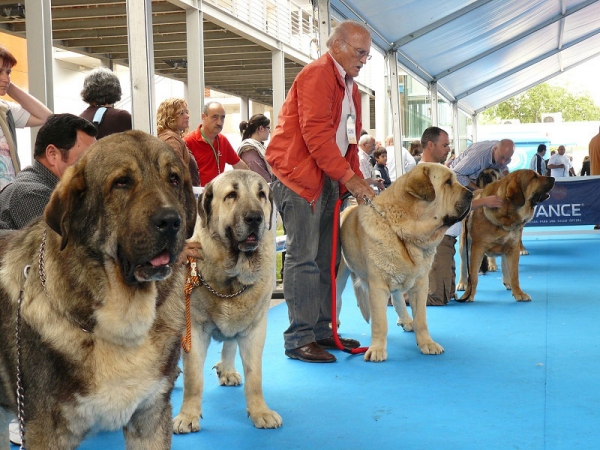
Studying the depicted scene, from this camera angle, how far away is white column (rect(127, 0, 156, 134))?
4242 mm

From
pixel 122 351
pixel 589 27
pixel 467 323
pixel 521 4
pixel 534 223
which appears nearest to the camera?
pixel 122 351

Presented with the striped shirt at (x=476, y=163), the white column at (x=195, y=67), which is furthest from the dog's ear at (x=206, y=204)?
the striped shirt at (x=476, y=163)

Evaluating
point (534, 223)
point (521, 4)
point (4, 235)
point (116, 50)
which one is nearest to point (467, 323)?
point (4, 235)

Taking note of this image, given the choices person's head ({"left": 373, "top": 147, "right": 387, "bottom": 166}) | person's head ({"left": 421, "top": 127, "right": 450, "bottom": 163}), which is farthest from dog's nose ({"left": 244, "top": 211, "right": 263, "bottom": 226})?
person's head ({"left": 373, "top": 147, "right": 387, "bottom": 166})

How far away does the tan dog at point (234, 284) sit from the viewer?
10.1ft

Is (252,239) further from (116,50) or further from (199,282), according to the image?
(116,50)

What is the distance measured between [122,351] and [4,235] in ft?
2.26

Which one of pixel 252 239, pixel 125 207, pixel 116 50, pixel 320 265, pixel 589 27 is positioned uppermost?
pixel 589 27

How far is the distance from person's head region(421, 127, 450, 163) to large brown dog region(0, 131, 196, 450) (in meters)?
4.50

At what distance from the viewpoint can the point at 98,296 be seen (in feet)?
5.95

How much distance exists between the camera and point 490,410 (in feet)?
10.6

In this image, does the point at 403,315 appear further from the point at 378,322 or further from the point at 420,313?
the point at 378,322

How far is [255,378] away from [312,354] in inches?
44.9

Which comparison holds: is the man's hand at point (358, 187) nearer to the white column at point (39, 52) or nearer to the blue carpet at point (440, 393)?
the blue carpet at point (440, 393)
